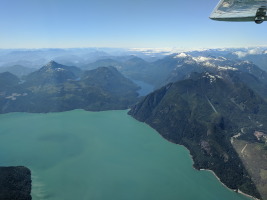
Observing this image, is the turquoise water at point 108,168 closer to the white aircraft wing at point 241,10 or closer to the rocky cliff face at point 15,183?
the rocky cliff face at point 15,183

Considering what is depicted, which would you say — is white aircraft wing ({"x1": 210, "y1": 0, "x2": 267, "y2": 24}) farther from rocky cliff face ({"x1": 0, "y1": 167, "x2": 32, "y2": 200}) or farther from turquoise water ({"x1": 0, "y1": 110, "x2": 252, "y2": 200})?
rocky cliff face ({"x1": 0, "y1": 167, "x2": 32, "y2": 200})

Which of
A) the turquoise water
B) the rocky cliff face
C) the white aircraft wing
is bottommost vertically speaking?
the turquoise water

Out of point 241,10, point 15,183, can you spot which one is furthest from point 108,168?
point 241,10

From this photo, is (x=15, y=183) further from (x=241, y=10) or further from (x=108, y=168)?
(x=241, y=10)

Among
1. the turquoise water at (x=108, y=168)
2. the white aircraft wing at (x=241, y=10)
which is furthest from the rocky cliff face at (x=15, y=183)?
the white aircraft wing at (x=241, y=10)

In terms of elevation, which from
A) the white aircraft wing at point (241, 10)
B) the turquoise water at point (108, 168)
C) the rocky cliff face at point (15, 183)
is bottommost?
the turquoise water at point (108, 168)

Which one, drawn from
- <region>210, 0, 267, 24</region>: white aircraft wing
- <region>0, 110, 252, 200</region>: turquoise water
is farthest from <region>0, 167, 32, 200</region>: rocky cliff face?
<region>210, 0, 267, 24</region>: white aircraft wing
